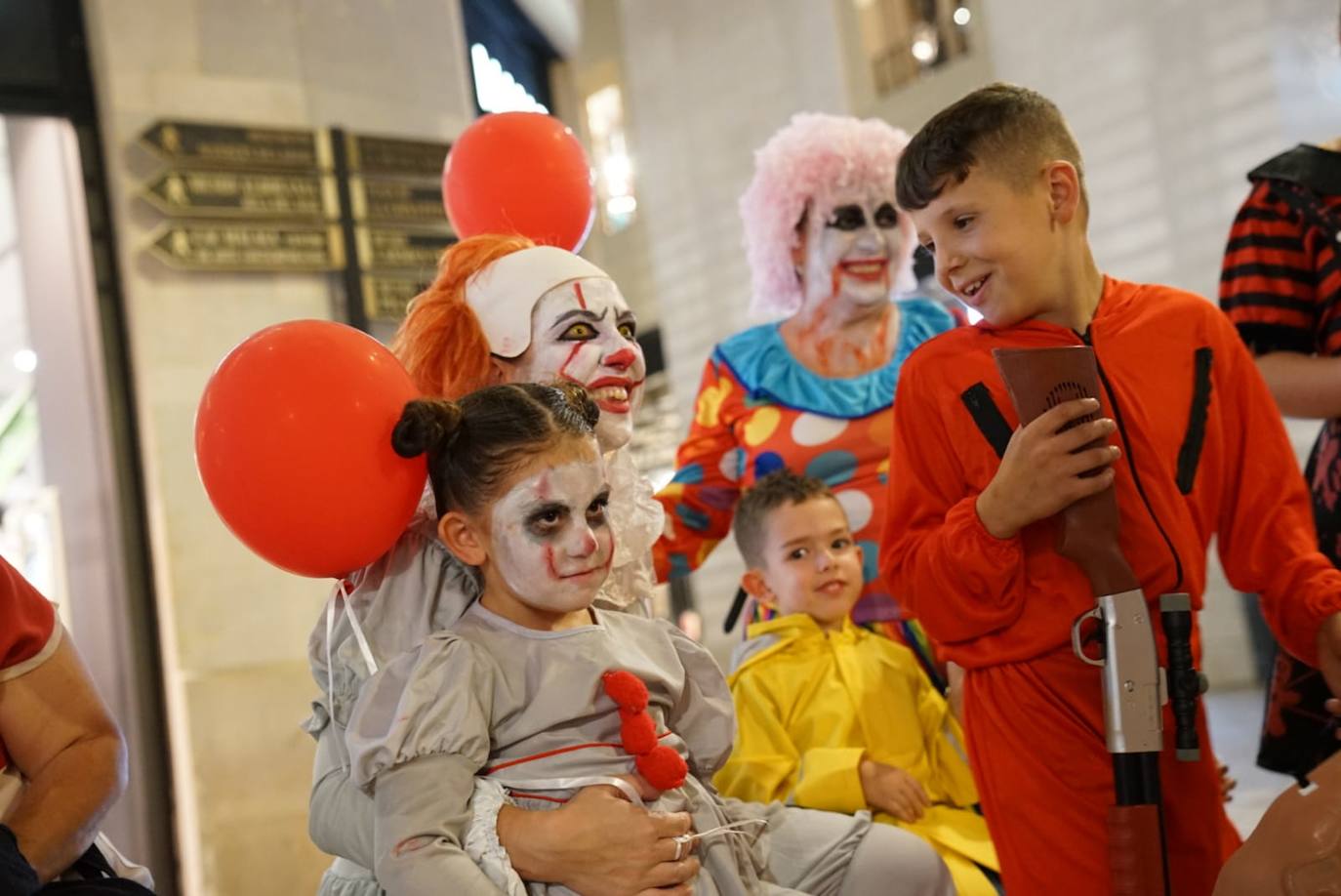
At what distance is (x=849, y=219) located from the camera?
2998 millimetres

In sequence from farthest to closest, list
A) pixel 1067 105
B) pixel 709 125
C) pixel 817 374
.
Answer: pixel 709 125, pixel 1067 105, pixel 817 374

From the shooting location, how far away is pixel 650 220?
8.09 metres

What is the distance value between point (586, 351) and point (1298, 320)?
125cm

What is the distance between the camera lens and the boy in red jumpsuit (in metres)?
1.81

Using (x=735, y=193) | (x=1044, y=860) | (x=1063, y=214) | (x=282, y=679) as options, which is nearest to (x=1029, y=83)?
(x=735, y=193)

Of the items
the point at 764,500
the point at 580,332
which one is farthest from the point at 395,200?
the point at 580,332

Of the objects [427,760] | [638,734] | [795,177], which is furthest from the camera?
[795,177]

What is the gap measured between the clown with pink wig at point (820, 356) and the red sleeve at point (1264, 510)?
94cm

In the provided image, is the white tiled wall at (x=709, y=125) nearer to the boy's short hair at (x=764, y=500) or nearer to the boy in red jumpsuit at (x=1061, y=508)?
the boy's short hair at (x=764, y=500)

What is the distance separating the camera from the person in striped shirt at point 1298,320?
90.7 inches

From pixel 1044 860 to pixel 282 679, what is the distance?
10.9 ft

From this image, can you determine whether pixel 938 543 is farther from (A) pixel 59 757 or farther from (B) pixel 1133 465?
(A) pixel 59 757

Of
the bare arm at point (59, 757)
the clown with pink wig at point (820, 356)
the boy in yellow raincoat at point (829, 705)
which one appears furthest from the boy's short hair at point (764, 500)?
the bare arm at point (59, 757)

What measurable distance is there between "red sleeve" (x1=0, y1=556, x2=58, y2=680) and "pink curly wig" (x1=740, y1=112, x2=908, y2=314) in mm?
1785
